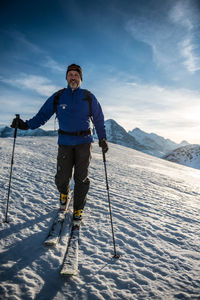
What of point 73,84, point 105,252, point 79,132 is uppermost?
point 73,84

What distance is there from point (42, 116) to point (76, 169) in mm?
1432

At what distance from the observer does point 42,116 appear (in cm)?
359

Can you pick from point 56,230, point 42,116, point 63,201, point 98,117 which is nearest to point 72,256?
point 56,230

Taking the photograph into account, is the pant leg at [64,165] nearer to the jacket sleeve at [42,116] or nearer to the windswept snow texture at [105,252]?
the windswept snow texture at [105,252]

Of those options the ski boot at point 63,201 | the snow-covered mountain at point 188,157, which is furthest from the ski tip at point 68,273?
the snow-covered mountain at point 188,157

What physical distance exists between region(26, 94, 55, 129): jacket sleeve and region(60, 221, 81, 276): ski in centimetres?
227

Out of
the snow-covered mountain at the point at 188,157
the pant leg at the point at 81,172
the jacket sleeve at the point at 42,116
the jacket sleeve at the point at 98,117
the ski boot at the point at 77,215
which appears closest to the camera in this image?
the ski boot at the point at 77,215

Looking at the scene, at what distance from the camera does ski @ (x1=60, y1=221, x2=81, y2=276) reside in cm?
192

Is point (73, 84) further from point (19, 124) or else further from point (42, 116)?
point (19, 124)

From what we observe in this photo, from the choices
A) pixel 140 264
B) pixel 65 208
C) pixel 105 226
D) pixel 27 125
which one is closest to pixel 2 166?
pixel 27 125

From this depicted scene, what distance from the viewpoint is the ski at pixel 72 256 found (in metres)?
1.92

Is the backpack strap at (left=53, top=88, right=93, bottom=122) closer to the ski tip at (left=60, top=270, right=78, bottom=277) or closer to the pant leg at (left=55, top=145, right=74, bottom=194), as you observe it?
the pant leg at (left=55, top=145, right=74, bottom=194)

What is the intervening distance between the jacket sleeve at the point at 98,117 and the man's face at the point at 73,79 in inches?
17.5

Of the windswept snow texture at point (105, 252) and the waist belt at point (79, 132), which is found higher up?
the waist belt at point (79, 132)
